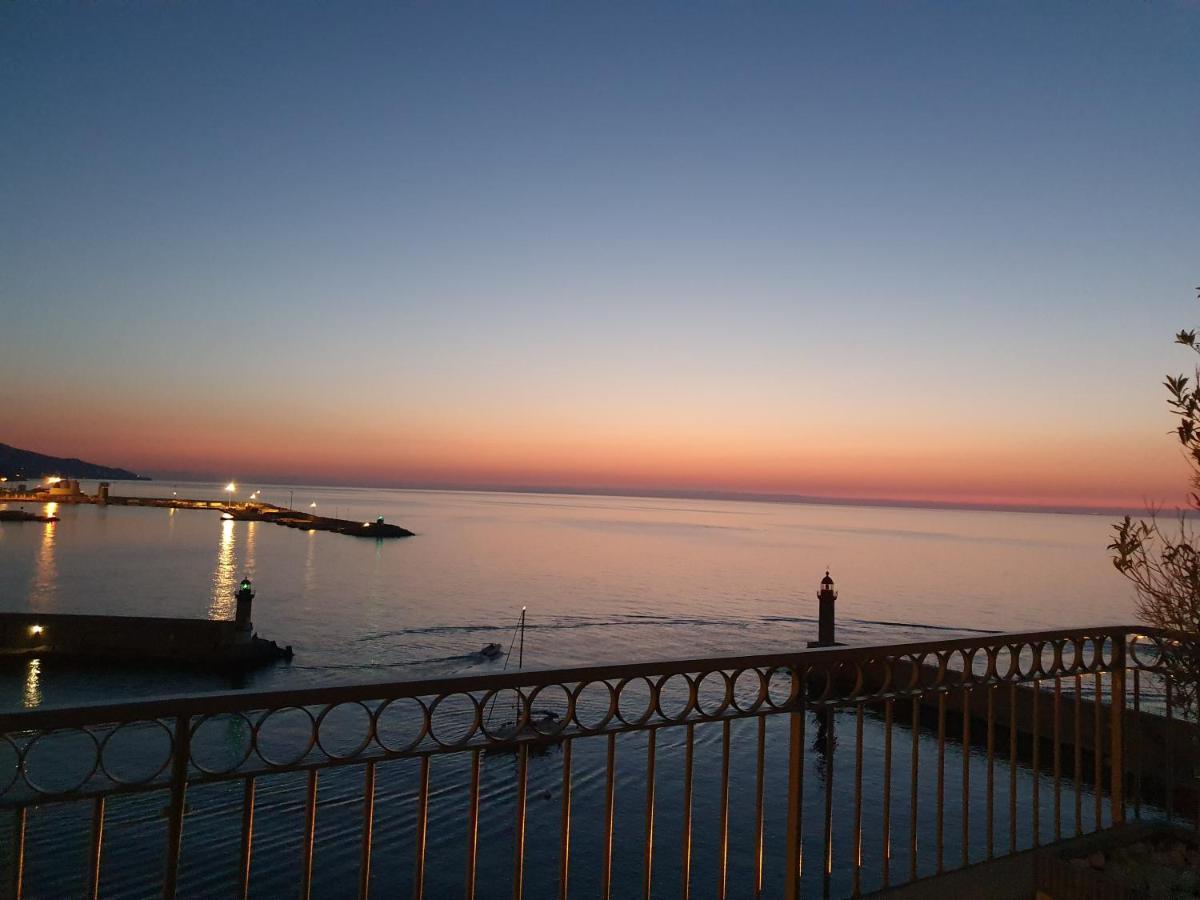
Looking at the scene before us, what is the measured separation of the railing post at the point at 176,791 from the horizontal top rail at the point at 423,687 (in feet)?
0.19

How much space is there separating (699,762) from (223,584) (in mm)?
40319

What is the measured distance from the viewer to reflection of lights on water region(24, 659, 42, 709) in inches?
882

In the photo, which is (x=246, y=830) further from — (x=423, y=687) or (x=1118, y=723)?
(x=1118, y=723)

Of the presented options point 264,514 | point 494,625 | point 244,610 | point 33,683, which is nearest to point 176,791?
point 244,610

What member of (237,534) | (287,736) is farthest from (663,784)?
(237,534)

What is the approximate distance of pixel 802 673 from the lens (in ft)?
8.41

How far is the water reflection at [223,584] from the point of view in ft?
125

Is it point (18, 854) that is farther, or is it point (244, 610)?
point (244, 610)

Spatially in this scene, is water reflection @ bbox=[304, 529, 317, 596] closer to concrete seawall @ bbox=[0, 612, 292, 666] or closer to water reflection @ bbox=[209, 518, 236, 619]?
water reflection @ bbox=[209, 518, 236, 619]

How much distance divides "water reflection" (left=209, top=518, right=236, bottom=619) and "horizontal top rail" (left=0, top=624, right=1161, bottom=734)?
3889 cm

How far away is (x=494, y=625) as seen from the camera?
34875 mm

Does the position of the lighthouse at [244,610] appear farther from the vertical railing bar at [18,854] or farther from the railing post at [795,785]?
the railing post at [795,785]

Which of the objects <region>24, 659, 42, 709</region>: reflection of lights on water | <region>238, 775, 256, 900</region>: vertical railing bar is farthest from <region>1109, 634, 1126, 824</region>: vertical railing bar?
<region>24, 659, 42, 709</region>: reflection of lights on water

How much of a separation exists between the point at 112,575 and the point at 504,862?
46682 millimetres
